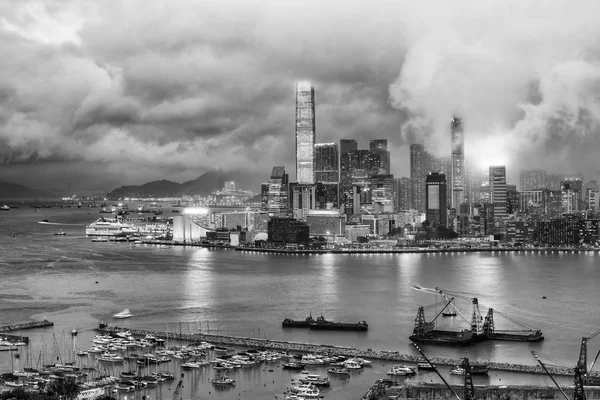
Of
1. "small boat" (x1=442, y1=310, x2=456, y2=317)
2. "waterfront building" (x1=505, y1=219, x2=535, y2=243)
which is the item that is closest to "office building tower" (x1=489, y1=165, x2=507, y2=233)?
"waterfront building" (x1=505, y1=219, x2=535, y2=243)

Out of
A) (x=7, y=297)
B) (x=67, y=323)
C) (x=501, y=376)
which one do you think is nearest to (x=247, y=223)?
(x=7, y=297)

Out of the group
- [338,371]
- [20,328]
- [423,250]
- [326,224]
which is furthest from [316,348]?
[326,224]

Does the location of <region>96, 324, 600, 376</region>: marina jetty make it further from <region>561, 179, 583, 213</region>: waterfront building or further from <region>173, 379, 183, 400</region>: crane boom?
<region>561, 179, 583, 213</region>: waterfront building

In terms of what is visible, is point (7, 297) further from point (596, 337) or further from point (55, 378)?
point (596, 337)

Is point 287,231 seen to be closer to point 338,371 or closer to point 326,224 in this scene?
point 326,224

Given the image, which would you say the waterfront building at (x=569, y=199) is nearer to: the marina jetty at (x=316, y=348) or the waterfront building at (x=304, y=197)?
the waterfront building at (x=304, y=197)
